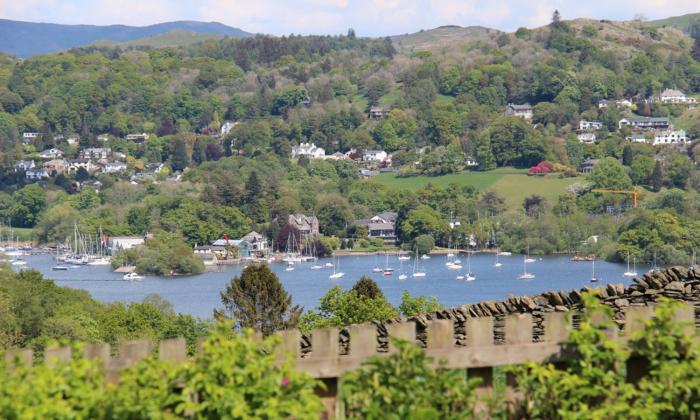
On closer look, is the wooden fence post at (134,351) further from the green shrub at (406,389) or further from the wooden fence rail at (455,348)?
the green shrub at (406,389)

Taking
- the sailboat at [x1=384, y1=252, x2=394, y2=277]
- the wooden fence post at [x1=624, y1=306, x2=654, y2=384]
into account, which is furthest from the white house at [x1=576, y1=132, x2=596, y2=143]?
the wooden fence post at [x1=624, y1=306, x2=654, y2=384]

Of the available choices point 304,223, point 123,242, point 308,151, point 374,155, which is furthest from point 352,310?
point 308,151

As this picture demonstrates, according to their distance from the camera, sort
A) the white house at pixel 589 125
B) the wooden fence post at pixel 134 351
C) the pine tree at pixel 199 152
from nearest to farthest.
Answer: the wooden fence post at pixel 134 351 → the white house at pixel 589 125 → the pine tree at pixel 199 152

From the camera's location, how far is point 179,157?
19062 cm

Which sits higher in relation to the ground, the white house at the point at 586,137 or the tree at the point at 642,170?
the white house at the point at 586,137

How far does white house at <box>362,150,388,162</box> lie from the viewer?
18712 centimetres

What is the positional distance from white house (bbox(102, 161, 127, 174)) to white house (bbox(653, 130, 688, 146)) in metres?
63.0

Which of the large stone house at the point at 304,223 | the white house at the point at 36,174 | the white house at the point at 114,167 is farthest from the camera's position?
the white house at the point at 114,167

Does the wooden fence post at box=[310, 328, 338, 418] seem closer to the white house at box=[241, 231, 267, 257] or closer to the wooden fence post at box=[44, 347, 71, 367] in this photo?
the wooden fence post at box=[44, 347, 71, 367]

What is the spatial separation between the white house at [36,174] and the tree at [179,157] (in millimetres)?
15220

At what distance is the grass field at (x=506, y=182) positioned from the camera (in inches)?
5655

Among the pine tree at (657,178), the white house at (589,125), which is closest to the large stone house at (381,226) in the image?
the pine tree at (657,178)

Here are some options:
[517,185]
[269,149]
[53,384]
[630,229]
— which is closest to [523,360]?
[53,384]

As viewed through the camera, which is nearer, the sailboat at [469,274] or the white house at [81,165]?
the sailboat at [469,274]
